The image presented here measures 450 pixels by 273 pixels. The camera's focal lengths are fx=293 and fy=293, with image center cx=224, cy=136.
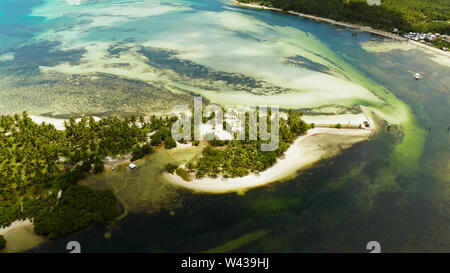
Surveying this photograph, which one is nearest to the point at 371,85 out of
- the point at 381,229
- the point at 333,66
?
the point at 333,66

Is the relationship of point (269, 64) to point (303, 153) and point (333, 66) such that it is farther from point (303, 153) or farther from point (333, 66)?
point (303, 153)

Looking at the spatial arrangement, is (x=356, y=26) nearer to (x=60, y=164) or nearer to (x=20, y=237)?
(x=60, y=164)

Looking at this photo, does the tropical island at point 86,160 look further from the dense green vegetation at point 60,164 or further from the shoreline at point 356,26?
the shoreline at point 356,26

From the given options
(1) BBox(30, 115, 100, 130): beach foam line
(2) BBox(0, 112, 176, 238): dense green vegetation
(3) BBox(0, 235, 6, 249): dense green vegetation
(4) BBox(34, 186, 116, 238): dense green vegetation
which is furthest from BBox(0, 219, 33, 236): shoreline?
(1) BBox(30, 115, 100, 130): beach foam line

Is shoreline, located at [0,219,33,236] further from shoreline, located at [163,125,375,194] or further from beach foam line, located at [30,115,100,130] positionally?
beach foam line, located at [30,115,100,130]

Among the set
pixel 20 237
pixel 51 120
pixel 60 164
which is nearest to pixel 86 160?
pixel 60 164

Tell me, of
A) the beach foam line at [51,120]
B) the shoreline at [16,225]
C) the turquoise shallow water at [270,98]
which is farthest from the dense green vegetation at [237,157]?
the beach foam line at [51,120]
